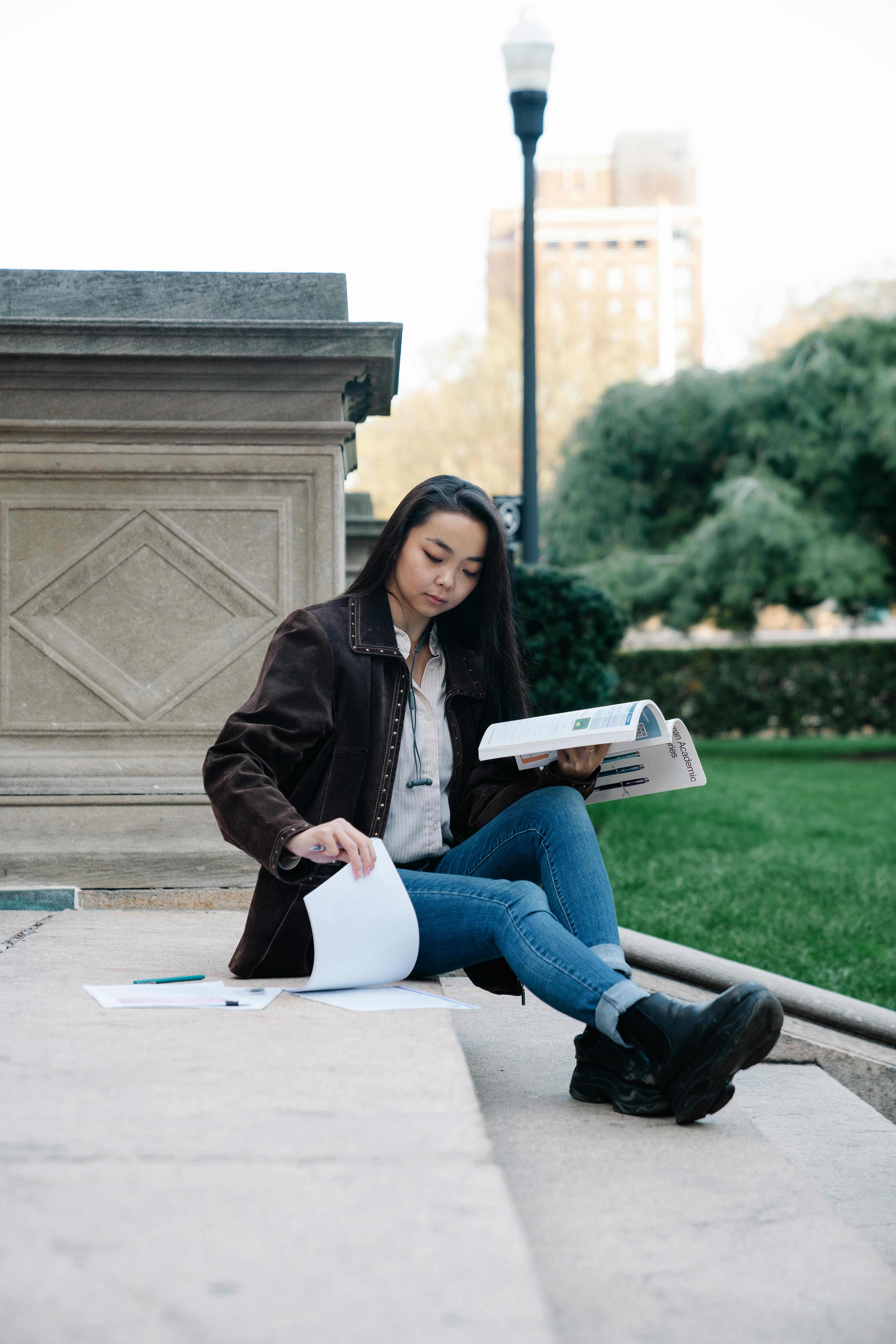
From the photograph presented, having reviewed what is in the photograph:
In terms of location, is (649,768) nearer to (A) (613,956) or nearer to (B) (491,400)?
(A) (613,956)

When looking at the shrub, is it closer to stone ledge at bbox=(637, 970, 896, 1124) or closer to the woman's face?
stone ledge at bbox=(637, 970, 896, 1124)

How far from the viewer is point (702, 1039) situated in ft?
7.73

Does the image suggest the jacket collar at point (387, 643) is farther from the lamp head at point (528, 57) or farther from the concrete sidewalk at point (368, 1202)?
the lamp head at point (528, 57)

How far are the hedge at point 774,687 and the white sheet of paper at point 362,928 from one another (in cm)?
1483

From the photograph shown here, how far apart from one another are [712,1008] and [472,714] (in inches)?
46.5

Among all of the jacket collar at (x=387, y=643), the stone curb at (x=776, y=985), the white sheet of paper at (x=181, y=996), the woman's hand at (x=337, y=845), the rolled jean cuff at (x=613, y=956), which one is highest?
the jacket collar at (x=387, y=643)

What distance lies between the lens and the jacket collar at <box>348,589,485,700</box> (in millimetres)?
3113

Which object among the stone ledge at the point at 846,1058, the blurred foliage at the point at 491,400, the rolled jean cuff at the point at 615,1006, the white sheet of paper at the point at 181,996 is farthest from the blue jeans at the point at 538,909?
the blurred foliage at the point at 491,400

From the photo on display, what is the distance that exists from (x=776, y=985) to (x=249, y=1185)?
296 centimetres

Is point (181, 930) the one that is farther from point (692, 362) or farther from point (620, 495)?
point (692, 362)

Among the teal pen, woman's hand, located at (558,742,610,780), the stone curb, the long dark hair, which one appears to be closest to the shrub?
the stone curb

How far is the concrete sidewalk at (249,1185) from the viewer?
139cm

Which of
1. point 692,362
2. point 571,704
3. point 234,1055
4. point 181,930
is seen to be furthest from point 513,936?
point 692,362

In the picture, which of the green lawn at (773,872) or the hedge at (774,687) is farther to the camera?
the hedge at (774,687)
